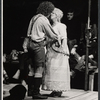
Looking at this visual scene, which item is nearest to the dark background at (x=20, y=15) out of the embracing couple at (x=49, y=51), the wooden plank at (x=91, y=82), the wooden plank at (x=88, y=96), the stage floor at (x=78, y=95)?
the embracing couple at (x=49, y=51)

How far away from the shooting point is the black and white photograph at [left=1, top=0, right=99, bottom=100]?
534 centimetres

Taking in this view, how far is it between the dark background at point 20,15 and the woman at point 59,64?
0.14 m

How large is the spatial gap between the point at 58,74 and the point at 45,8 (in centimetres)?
115

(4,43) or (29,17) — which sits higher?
(29,17)

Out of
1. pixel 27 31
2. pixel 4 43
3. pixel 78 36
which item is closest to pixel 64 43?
pixel 78 36

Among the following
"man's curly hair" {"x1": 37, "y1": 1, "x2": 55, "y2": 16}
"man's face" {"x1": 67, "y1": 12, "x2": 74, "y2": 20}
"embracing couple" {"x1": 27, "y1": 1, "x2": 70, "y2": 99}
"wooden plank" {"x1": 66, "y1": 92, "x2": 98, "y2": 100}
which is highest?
"man's curly hair" {"x1": 37, "y1": 1, "x2": 55, "y2": 16}

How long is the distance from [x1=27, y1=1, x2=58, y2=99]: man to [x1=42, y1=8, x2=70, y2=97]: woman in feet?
0.43

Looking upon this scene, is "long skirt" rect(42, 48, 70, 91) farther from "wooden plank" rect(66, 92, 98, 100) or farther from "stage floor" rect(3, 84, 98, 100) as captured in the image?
"wooden plank" rect(66, 92, 98, 100)

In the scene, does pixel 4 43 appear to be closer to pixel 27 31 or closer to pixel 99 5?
pixel 27 31

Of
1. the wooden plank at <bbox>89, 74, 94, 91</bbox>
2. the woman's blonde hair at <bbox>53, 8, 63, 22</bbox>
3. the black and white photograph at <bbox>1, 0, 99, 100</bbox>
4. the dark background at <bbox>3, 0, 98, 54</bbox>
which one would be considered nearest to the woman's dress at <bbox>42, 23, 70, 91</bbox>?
the black and white photograph at <bbox>1, 0, 99, 100</bbox>

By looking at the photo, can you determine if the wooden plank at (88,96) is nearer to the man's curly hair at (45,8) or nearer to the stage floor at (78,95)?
→ the stage floor at (78,95)

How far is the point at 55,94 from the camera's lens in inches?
215

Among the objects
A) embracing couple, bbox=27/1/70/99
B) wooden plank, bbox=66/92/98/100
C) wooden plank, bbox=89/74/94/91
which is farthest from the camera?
embracing couple, bbox=27/1/70/99

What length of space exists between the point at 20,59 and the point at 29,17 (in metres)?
0.78
